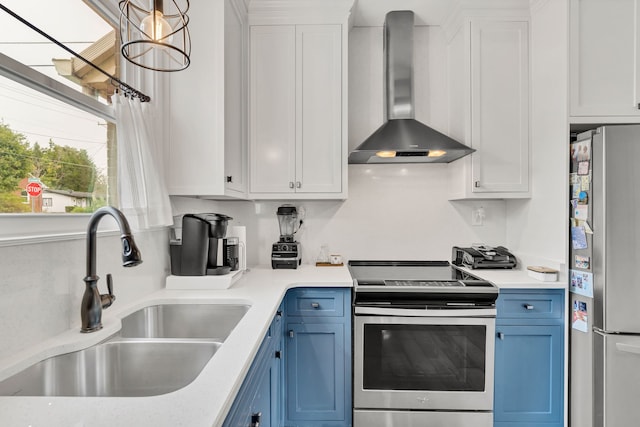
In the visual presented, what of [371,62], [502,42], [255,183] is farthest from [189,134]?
[502,42]

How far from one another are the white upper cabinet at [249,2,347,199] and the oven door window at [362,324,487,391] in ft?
3.14

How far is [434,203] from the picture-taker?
2617 millimetres

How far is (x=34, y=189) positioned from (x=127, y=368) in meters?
0.68

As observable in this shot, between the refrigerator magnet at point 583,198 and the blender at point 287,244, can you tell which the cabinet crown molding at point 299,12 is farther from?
the refrigerator magnet at point 583,198

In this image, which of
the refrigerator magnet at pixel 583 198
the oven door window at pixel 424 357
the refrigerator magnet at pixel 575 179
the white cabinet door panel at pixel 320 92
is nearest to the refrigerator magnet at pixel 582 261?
the refrigerator magnet at pixel 583 198

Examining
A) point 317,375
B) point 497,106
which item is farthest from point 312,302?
point 497,106

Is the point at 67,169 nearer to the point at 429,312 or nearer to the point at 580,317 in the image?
the point at 429,312

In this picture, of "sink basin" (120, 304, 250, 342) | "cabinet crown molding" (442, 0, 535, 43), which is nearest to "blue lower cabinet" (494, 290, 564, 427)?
"sink basin" (120, 304, 250, 342)

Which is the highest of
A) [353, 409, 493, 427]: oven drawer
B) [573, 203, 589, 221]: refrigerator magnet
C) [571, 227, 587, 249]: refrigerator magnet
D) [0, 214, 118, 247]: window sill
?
[573, 203, 589, 221]: refrigerator magnet

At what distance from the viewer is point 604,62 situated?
1933 millimetres

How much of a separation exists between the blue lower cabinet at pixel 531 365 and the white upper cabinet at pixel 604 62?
110 centimetres

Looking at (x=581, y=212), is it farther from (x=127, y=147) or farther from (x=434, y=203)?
(x=127, y=147)

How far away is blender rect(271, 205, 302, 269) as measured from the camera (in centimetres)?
236

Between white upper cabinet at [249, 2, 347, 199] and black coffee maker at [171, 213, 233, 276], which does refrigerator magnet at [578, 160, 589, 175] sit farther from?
black coffee maker at [171, 213, 233, 276]
